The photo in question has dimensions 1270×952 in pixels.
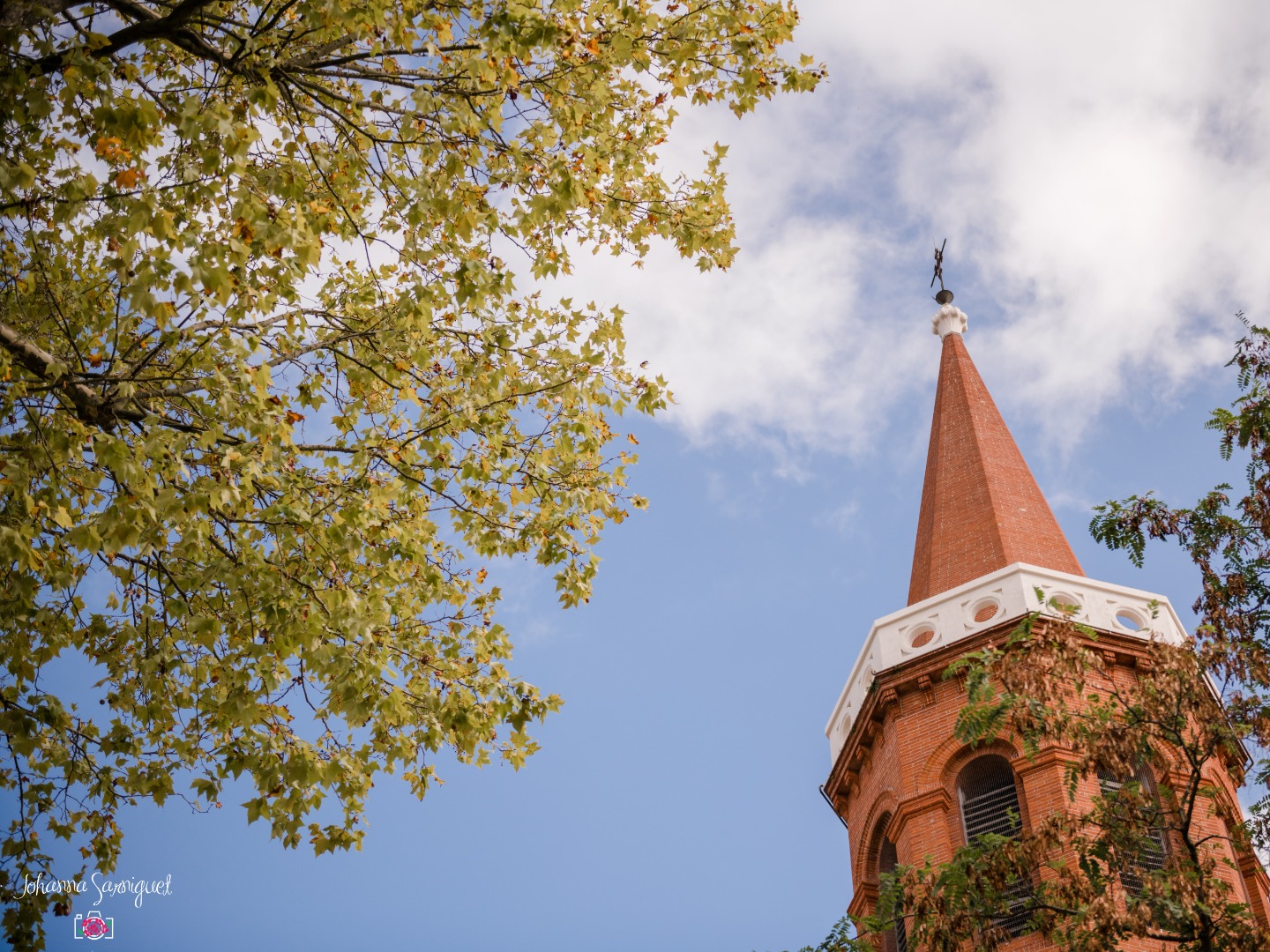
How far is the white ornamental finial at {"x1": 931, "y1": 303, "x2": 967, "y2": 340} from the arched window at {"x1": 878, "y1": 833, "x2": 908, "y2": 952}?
12.0 m

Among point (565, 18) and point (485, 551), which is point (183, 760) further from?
point (565, 18)

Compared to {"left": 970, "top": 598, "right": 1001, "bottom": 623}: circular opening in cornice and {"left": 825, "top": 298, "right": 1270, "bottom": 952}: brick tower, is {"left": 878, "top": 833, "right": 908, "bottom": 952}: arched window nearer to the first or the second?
{"left": 825, "top": 298, "right": 1270, "bottom": 952}: brick tower

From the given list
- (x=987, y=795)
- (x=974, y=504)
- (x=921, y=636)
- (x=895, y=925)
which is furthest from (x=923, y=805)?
(x=974, y=504)

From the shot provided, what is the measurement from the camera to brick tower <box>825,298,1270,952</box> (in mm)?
17172

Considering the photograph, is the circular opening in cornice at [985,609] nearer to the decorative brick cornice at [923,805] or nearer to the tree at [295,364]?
the decorative brick cornice at [923,805]

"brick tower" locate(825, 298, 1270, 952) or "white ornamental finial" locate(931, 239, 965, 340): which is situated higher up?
"white ornamental finial" locate(931, 239, 965, 340)

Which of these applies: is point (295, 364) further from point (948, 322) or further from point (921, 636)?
point (948, 322)

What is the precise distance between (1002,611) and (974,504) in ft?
14.0

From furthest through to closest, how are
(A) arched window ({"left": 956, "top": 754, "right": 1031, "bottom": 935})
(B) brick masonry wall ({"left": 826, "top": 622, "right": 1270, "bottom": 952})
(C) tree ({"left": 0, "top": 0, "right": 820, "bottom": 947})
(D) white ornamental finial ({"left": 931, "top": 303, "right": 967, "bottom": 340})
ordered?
(D) white ornamental finial ({"left": 931, "top": 303, "right": 967, "bottom": 340}), (A) arched window ({"left": 956, "top": 754, "right": 1031, "bottom": 935}), (B) brick masonry wall ({"left": 826, "top": 622, "right": 1270, "bottom": 952}), (C) tree ({"left": 0, "top": 0, "right": 820, "bottom": 947})

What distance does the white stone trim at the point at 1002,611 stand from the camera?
60.7ft

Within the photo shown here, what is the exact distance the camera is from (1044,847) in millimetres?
10336

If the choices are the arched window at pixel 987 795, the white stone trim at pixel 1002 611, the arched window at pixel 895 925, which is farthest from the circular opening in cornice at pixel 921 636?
the arched window at pixel 895 925

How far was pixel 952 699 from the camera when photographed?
1819 cm

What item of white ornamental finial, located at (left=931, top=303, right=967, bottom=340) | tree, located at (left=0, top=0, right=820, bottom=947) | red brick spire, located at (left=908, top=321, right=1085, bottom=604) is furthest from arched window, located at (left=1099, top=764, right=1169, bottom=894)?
white ornamental finial, located at (left=931, top=303, right=967, bottom=340)
